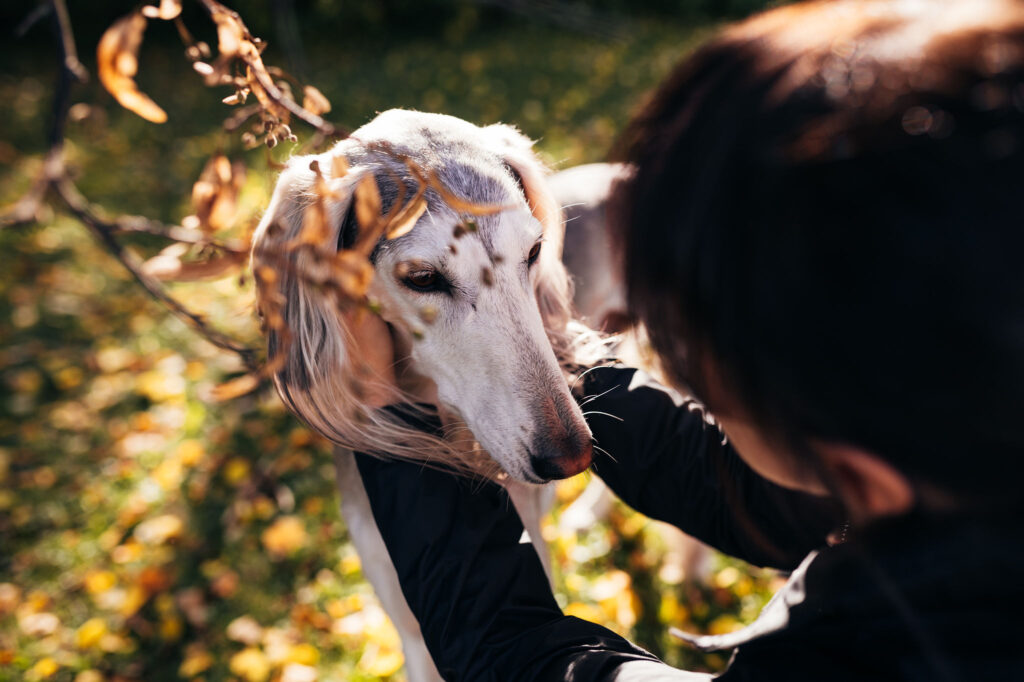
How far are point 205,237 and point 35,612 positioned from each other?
2.52 meters

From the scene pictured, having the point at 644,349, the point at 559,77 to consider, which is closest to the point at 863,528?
the point at 644,349

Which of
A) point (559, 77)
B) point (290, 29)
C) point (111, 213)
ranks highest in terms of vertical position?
point (290, 29)

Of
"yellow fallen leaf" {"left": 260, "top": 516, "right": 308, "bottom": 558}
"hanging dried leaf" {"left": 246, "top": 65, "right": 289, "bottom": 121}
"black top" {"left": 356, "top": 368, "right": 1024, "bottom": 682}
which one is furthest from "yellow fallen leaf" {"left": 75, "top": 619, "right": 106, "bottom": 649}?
"hanging dried leaf" {"left": 246, "top": 65, "right": 289, "bottom": 121}

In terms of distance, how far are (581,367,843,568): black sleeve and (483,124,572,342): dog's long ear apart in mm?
329

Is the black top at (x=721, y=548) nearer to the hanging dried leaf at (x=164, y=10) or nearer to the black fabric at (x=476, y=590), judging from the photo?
the black fabric at (x=476, y=590)

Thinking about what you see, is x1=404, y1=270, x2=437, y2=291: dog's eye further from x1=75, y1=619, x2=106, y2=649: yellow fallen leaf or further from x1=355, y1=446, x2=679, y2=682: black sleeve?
x1=75, y1=619, x2=106, y2=649: yellow fallen leaf

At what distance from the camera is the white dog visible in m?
1.68

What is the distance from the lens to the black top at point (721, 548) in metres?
0.90

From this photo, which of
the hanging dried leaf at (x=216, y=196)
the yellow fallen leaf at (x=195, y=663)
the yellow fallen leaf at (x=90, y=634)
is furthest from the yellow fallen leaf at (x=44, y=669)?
the hanging dried leaf at (x=216, y=196)

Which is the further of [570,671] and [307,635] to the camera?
[307,635]

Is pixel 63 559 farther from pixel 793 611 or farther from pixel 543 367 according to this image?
pixel 793 611

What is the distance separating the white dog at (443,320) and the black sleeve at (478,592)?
0.14 metres

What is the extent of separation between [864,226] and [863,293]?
0.08 m

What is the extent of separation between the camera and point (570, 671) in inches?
50.4
